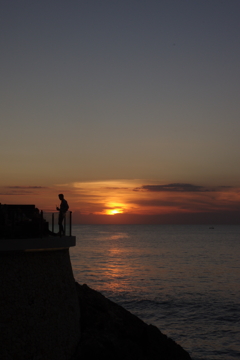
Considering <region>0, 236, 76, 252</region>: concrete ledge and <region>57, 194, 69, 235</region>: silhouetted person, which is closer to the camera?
<region>0, 236, 76, 252</region>: concrete ledge

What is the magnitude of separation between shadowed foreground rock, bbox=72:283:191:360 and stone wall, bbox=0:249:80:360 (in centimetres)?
Result: 81

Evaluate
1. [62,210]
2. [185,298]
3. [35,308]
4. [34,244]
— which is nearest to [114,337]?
[35,308]

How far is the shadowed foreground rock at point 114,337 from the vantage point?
14281mm

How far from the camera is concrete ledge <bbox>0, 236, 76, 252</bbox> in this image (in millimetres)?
11516

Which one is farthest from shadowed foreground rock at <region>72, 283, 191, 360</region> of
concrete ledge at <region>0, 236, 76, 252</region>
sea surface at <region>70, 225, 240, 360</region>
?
sea surface at <region>70, 225, 240, 360</region>

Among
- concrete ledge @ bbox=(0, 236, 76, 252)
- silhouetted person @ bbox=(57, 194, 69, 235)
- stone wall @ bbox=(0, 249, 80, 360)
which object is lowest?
stone wall @ bbox=(0, 249, 80, 360)

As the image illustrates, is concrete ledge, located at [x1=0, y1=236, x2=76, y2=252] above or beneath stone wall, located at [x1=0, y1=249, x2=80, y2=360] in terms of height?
above

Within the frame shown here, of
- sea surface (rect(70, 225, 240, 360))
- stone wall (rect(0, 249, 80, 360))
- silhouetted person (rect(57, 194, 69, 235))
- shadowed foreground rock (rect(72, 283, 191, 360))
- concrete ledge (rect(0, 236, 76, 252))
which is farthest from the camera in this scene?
sea surface (rect(70, 225, 240, 360))

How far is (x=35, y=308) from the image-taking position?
1216cm

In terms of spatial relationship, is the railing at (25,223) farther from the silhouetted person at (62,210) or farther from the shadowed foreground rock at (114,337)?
the shadowed foreground rock at (114,337)

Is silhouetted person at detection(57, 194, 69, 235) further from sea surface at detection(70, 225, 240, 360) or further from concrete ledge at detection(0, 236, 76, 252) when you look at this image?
sea surface at detection(70, 225, 240, 360)

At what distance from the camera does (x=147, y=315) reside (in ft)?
109

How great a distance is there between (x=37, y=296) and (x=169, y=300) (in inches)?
1162

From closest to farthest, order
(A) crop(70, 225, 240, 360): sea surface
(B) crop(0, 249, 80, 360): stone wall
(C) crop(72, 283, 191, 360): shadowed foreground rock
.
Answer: (B) crop(0, 249, 80, 360): stone wall, (C) crop(72, 283, 191, 360): shadowed foreground rock, (A) crop(70, 225, 240, 360): sea surface
